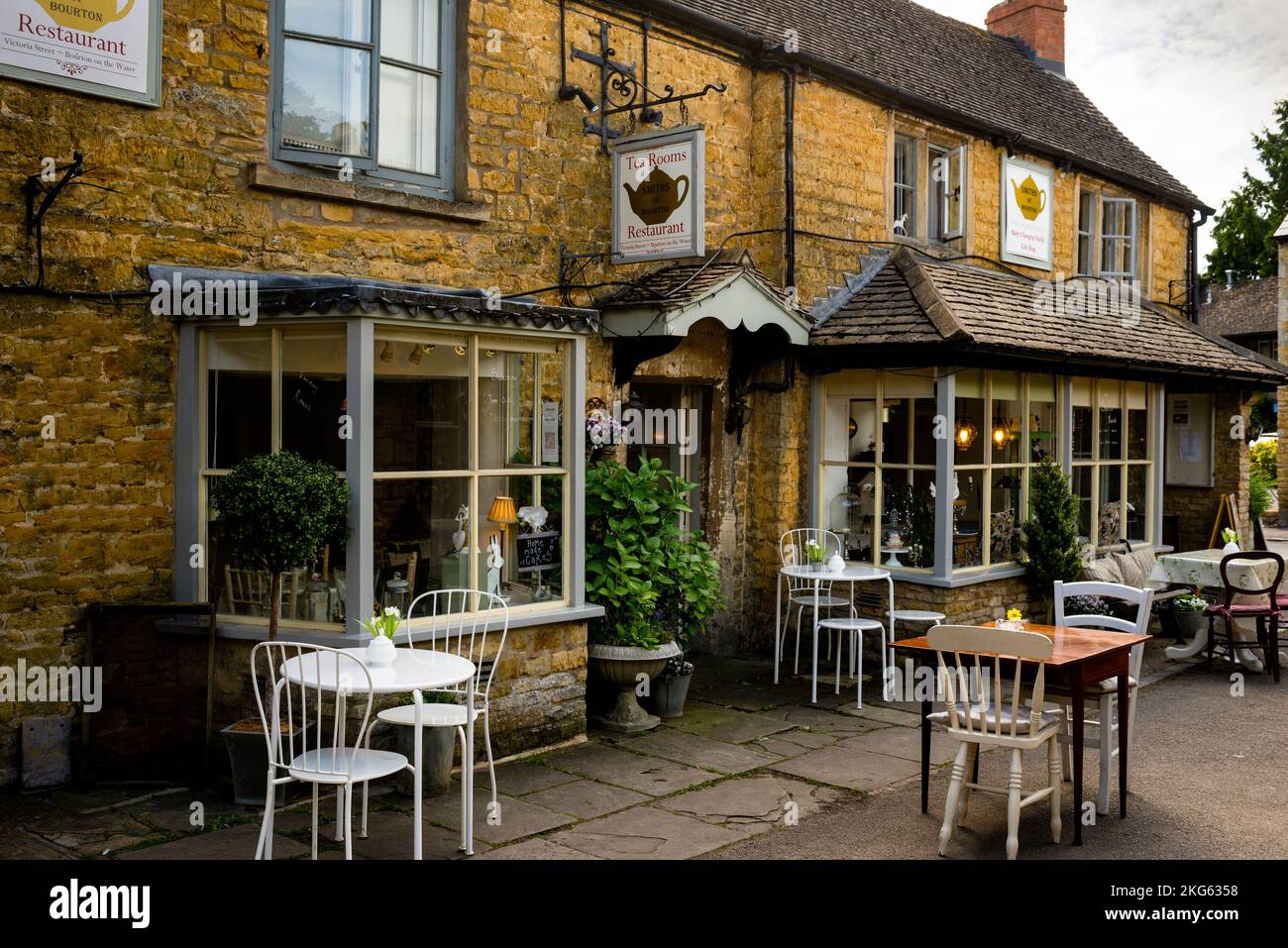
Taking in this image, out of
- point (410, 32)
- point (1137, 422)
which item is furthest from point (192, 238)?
point (1137, 422)

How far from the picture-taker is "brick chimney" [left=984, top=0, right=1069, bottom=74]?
55.3 ft

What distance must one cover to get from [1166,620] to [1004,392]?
3.55 m

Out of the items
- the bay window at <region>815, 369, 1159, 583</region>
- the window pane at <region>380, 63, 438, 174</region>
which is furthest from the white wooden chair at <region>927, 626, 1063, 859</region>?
the window pane at <region>380, 63, 438, 174</region>

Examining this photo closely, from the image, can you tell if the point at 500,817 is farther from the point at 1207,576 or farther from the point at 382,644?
the point at 1207,576

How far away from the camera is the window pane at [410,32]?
25.3ft

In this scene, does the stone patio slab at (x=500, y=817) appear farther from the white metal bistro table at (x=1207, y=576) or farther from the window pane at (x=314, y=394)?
the white metal bistro table at (x=1207, y=576)

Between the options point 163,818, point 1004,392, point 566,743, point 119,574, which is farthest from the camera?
point 1004,392

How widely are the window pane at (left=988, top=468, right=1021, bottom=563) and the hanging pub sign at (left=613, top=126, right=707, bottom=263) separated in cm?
419

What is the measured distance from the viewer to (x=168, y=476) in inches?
268

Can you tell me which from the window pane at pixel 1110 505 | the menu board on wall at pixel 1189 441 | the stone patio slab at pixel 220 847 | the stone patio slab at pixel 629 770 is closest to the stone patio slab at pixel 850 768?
the stone patio slab at pixel 629 770

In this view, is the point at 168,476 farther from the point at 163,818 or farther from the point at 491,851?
the point at 491,851

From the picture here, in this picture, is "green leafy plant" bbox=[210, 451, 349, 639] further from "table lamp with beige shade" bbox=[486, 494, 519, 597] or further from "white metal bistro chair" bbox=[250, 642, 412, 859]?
"table lamp with beige shade" bbox=[486, 494, 519, 597]
